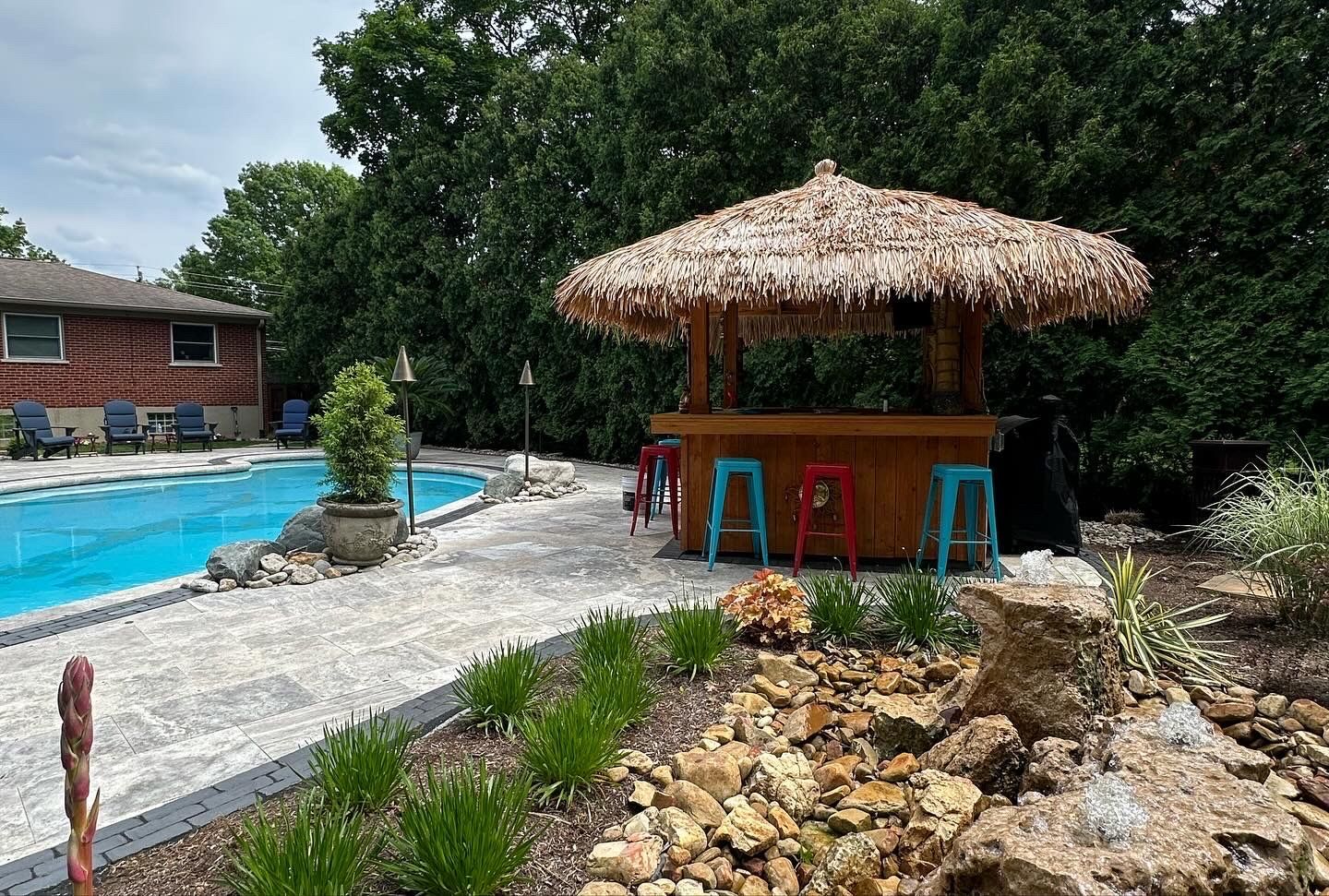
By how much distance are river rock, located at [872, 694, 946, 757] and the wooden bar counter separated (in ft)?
9.21

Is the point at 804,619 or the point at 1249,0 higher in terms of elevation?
the point at 1249,0

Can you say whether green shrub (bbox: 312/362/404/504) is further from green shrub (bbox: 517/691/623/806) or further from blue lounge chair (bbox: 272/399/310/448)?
blue lounge chair (bbox: 272/399/310/448)

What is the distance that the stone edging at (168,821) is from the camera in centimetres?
182

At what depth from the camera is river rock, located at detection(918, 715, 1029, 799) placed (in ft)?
7.19

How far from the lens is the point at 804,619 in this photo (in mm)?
3451

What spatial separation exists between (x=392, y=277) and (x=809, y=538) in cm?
1313

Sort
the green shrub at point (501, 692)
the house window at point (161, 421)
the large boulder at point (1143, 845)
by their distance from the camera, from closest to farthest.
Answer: the large boulder at point (1143, 845) → the green shrub at point (501, 692) → the house window at point (161, 421)

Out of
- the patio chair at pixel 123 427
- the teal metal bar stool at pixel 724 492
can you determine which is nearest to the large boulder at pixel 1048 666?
the teal metal bar stool at pixel 724 492

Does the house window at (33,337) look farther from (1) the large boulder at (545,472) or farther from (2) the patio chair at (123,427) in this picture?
(1) the large boulder at (545,472)

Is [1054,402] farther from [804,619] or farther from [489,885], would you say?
[489,885]

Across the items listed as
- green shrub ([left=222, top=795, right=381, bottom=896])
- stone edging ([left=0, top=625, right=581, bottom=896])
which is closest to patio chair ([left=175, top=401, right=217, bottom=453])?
stone edging ([left=0, top=625, right=581, bottom=896])

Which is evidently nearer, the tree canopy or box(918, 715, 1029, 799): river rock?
box(918, 715, 1029, 799): river rock

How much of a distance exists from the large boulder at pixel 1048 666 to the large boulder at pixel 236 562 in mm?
4593

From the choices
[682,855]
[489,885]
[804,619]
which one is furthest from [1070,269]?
[489,885]
